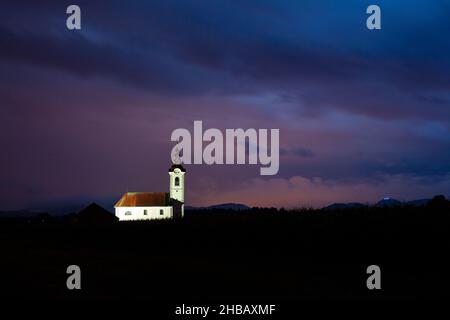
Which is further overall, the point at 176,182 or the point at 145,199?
the point at 145,199

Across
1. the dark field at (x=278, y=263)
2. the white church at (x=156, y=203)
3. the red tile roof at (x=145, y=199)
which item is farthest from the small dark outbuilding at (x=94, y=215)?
the dark field at (x=278, y=263)

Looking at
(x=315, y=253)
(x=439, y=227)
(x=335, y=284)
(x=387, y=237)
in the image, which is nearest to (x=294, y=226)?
(x=315, y=253)

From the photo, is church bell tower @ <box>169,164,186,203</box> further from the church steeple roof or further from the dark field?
the dark field

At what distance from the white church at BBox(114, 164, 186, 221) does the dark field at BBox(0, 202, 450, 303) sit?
59.7 metres

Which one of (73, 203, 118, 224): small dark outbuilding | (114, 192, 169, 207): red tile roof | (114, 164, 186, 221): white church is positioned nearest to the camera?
(73, 203, 118, 224): small dark outbuilding

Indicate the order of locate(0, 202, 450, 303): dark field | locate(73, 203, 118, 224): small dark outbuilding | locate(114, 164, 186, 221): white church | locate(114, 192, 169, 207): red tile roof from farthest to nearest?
locate(114, 192, 169, 207): red tile roof, locate(114, 164, 186, 221): white church, locate(73, 203, 118, 224): small dark outbuilding, locate(0, 202, 450, 303): dark field

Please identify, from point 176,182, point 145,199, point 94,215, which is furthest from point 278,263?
point 145,199

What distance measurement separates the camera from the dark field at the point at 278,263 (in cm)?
1409

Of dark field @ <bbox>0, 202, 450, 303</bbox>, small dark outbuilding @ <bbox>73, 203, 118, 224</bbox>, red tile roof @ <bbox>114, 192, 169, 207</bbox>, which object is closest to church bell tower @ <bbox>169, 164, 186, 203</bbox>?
red tile roof @ <bbox>114, 192, 169, 207</bbox>

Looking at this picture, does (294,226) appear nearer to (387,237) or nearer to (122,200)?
(387,237)

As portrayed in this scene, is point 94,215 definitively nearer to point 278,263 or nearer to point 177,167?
point 177,167

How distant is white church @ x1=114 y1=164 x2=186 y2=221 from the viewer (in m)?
97.7

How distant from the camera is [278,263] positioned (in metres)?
23.3

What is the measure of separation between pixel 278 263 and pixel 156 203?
78551mm
